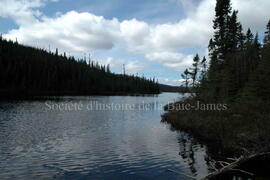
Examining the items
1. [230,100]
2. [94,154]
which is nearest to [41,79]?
[230,100]

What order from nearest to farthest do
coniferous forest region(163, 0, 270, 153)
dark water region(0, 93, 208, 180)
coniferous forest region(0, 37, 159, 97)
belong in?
dark water region(0, 93, 208, 180)
coniferous forest region(163, 0, 270, 153)
coniferous forest region(0, 37, 159, 97)

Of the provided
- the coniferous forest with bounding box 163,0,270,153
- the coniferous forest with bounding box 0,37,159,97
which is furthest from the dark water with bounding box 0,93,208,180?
the coniferous forest with bounding box 0,37,159,97

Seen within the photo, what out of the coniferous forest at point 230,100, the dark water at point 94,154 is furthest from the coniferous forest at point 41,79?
the coniferous forest at point 230,100

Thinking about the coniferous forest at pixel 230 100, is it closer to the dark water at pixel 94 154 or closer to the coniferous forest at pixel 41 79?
the dark water at pixel 94 154

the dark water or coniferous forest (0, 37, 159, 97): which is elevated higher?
coniferous forest (0, 37, 159, 97)

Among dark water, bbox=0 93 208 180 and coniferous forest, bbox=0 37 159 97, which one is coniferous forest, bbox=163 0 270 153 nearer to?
dark water, bbox=0 93 208 180

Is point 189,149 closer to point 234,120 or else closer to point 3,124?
point 234,120

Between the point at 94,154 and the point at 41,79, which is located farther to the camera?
the point at 41,79

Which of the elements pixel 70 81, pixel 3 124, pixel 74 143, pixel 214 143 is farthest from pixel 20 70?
pixel 214 143

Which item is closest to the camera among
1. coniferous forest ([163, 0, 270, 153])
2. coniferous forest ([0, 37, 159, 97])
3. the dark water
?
the dark water

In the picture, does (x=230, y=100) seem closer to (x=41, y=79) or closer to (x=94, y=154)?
(x=94, y=154)

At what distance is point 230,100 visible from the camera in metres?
35.5

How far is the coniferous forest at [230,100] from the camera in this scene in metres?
19.1

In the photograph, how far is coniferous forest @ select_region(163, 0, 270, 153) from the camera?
1910 cm
